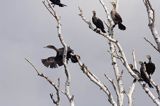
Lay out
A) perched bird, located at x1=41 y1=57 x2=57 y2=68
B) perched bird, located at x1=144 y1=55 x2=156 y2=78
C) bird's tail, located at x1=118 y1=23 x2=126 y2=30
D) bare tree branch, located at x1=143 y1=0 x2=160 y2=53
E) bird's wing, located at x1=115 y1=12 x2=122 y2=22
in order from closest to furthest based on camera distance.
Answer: bare tree branch, located at x1=143 y1=0 x2=160 y2=53, perched bird, located at x1=144 y1=55 x2=156 y2=78, perched bird, located at x1=41 y1=57 x2=57 y2=68, bird's wing, located at x1=115 y1=12 x2=122 y2=22, bird's tail, located at x1=118 y1=23 x2=126 y2=30

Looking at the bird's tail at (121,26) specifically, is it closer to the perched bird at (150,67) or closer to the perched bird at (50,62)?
the perched bird at (50,62)

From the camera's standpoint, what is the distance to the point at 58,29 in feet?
29.2

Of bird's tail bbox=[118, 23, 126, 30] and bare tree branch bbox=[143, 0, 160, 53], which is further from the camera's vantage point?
bird's tail bbox=[118, 23, 126, 30]

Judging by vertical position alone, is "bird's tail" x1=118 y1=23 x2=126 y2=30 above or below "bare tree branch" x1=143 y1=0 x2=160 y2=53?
above

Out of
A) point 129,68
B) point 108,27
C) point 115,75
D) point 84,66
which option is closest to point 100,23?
point 108,27

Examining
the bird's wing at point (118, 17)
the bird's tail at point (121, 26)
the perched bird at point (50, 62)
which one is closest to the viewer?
the perched bird at point (50, 62)

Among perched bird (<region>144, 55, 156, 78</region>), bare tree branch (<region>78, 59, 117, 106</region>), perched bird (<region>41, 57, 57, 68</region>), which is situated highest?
perched bird (<region>41, 57, 57, 68</region>)

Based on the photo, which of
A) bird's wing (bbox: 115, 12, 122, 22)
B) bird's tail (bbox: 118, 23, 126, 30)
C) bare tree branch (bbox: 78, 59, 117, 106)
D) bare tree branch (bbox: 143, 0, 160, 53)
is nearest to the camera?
bare tree branch (bbox: 143, 0, 160, 53)

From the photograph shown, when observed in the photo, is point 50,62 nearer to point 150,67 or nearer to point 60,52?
point 60,52

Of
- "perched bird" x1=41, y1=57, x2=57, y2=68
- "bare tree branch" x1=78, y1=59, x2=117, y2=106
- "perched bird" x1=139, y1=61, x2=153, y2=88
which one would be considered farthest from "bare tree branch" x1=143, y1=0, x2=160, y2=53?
"perched bird" x1=41, y1=57, x2=57, y2=68

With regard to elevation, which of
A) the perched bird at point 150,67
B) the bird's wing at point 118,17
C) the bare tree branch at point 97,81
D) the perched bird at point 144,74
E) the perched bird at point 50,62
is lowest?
the perched bird at point 144,74

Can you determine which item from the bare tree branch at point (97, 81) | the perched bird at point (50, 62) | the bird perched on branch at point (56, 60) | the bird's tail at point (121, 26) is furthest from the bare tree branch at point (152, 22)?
the bird's tail at point (121, 26)

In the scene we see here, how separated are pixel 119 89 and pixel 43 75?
2.07 meters

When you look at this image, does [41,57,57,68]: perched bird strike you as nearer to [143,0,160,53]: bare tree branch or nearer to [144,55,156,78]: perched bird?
[144,55,156,78]: perched bird
